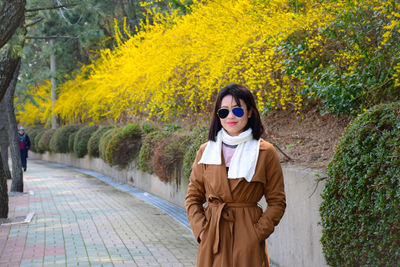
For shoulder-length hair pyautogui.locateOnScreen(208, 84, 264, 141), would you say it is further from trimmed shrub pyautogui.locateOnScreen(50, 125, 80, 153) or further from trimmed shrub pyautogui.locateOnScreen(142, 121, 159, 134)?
trimmed shrub pyautogui.locateOnScreen(50, 125, 80, 153)

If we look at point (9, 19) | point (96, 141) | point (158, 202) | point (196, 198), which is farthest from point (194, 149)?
point (96, 141)

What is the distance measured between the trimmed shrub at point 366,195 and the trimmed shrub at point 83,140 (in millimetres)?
20006

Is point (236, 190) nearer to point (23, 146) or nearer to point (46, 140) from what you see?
point (23, 146)

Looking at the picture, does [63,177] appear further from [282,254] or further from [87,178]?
[282,254]

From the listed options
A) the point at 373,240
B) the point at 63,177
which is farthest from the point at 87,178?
the point at 373,240

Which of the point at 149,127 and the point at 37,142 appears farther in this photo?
the point at 37,142

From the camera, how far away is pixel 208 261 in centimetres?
346

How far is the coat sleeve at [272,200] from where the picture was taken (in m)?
3.38

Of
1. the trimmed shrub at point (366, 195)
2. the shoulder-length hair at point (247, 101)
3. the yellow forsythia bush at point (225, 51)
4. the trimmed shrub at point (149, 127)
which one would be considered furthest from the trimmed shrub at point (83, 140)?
the shoulder-length hair at point (247, 101)

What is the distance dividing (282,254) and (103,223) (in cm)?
432

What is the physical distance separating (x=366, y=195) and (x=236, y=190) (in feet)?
4.51

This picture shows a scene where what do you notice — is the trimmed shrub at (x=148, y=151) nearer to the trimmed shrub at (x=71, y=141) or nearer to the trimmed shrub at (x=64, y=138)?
the trimmed shrub at (x=71, y=141)

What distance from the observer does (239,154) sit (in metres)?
3.48

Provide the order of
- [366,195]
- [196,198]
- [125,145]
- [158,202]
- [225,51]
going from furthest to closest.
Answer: [125,145] → [158,202] → [225,51] → [366,195] → [196,198]
